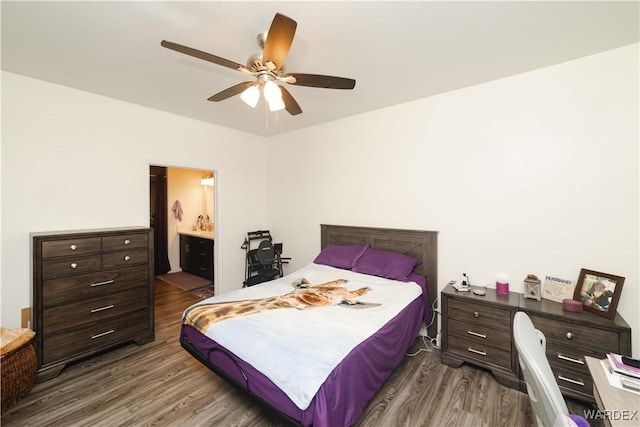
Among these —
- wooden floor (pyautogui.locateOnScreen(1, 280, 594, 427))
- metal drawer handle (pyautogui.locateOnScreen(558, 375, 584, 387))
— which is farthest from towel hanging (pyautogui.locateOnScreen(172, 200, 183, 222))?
metal drawer handle (pyautogui.locateOnScreen(558, 375, 584, 387))

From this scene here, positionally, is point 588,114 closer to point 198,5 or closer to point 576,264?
point 576,264

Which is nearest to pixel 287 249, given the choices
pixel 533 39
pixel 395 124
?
pixel 395 124

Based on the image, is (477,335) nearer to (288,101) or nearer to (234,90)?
(288,101)

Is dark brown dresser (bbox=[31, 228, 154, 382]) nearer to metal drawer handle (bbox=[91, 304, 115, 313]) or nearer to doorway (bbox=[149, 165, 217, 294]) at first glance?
metal drawer handle (bbox=[91, 304, 115, 313])

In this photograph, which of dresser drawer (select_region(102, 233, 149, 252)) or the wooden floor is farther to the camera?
dresser drawer (select_region(102, 233, 149, 252))

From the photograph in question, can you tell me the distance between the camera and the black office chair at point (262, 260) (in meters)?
3.94

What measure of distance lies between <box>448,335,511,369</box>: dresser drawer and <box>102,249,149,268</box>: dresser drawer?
3278 mm

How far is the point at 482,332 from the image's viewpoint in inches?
92.0

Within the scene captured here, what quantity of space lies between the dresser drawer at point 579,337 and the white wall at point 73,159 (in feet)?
13.7

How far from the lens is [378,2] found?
5.16ft

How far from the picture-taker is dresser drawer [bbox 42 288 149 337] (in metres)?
2.36

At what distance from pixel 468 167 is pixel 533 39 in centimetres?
113

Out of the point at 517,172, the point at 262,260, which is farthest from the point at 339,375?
the point at 262,260

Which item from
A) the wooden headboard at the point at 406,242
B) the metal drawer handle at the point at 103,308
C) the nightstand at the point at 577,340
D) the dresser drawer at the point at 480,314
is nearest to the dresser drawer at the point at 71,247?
the metal drawer handle at the point at 103,308
